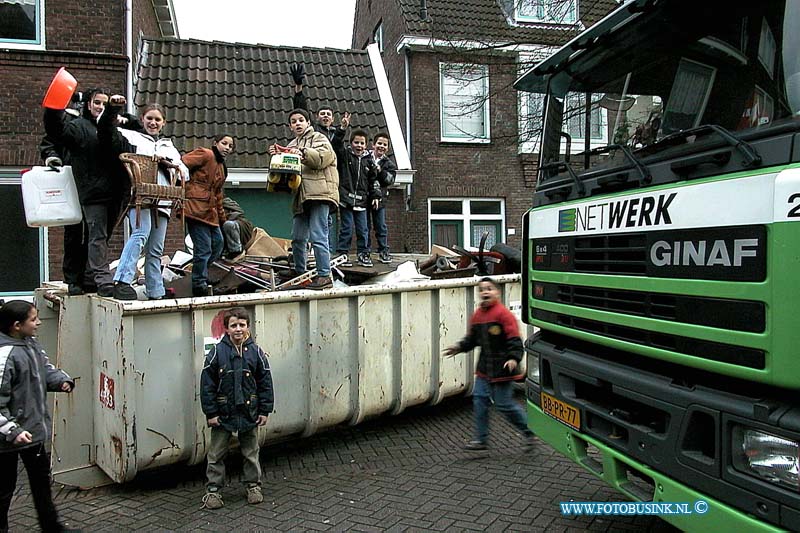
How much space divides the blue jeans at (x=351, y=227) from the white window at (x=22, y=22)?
607 cm

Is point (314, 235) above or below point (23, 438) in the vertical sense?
above

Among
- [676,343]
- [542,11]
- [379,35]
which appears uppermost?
[379,35]

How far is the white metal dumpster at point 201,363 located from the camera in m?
4.40

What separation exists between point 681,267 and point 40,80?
421 inches

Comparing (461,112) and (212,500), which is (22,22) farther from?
(461,112)

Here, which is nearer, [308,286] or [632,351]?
[632,351]

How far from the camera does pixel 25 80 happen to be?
10320 mm

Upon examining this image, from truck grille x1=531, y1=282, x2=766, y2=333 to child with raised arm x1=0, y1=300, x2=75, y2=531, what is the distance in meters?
3.13

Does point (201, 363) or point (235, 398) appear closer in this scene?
point (235, 398)

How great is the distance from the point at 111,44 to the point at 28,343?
327 inches

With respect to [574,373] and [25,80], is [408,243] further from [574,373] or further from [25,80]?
[574,373]

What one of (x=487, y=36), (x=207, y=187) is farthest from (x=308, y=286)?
(x=487, y=36)

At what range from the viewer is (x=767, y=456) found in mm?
2439
